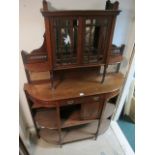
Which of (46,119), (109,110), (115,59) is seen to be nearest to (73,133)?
(46,119)

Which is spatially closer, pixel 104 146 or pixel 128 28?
pixel 128 28

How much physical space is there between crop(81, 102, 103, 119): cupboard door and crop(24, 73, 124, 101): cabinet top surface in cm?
19

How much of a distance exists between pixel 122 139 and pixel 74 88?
1.08 metres

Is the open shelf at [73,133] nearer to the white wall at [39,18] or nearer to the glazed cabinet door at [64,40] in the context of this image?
the white wall at [39,18]

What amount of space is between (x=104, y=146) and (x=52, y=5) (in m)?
1.70

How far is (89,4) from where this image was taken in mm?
1318

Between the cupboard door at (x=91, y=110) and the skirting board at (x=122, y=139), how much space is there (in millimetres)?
602

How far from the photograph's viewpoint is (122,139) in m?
2.06

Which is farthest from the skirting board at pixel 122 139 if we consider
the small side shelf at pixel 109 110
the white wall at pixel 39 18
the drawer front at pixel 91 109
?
the white wall at pixel 39 18

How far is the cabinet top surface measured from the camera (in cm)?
145

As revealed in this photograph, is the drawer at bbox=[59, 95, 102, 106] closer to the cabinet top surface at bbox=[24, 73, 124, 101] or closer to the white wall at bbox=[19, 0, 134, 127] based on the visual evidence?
the cabinet top surface at bbox=[24, 73, 124, 101]
